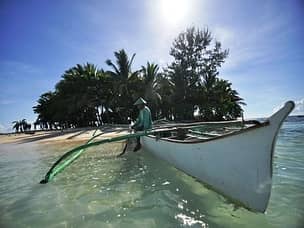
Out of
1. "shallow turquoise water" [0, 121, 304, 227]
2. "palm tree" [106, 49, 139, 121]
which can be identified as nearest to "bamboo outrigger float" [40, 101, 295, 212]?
"shallow turquoise water" [0, 121, 304, 227]

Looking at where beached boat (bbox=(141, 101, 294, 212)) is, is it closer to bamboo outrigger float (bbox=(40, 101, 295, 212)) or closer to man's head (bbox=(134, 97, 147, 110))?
bamboo outrigger float (bbox=(40, 101, 295, 212))

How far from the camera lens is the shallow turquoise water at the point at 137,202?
2.62 meters

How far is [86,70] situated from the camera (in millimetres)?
24625

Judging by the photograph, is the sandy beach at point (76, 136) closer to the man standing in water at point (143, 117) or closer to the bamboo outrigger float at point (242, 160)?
the man standing in water at point (143, 117)

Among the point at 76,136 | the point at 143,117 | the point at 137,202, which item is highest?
the point at 143,117

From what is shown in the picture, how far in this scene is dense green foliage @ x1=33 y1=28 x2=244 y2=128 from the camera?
2267 cm

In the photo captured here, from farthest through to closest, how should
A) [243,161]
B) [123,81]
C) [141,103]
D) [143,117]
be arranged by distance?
1. [123,81]
2. [143,117]
3. [141,103]
4. [243,161]

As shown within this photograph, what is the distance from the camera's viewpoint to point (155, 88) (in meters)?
23.3

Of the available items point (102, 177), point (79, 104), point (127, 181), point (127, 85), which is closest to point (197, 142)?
point (127, 181)

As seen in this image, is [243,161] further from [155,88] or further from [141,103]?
[155,88]

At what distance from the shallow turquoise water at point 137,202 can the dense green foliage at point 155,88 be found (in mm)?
17406

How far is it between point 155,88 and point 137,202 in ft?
67.3

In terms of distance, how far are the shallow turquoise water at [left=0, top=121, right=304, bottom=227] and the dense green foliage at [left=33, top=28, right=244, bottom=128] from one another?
17.4 meters

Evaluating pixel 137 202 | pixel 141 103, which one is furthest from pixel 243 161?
pixel 141 103
